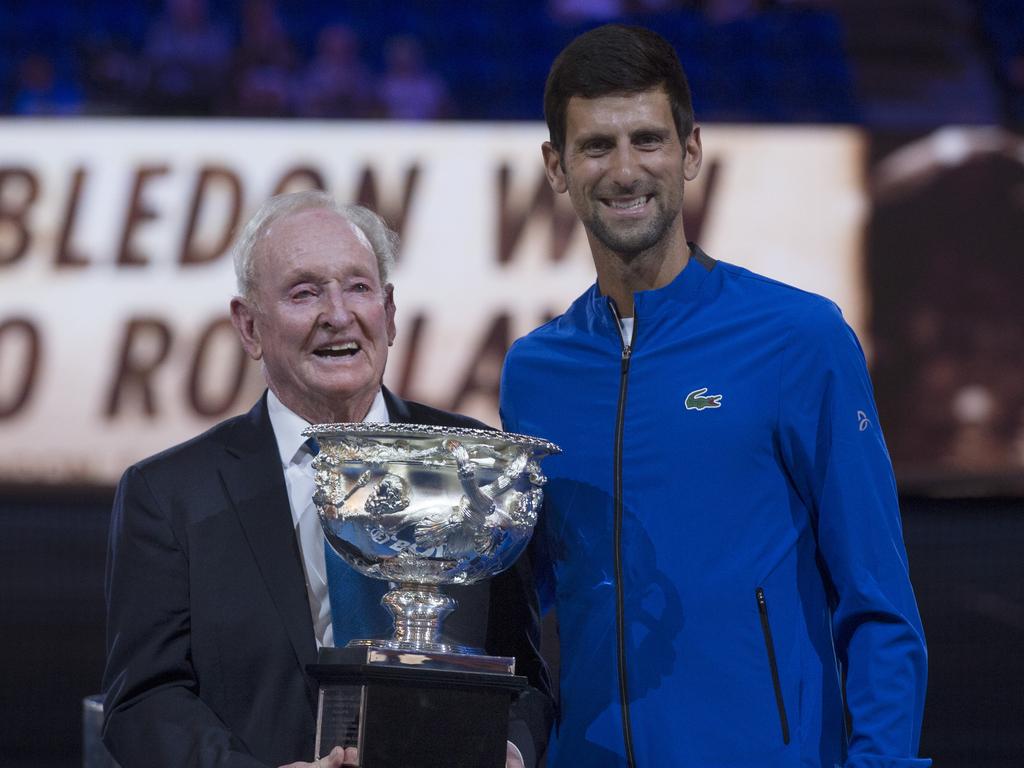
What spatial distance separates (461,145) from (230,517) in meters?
4.03

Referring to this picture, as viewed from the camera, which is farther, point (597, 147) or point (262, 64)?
point (262, 64)

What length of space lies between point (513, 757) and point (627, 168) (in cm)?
71

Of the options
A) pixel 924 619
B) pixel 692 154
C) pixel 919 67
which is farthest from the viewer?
pixel 919 67

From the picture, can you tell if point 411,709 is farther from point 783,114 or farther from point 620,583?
point 783,114

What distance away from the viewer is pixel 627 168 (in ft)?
5.72

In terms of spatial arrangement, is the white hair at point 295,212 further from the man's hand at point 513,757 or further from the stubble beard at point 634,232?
the man's hand at point 513,757

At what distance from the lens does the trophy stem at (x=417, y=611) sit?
1.59 meters

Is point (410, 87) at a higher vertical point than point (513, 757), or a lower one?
higher

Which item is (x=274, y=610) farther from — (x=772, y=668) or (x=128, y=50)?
(x=128, y=50)

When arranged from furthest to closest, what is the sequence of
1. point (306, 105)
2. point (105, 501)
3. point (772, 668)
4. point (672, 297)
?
point (306, 105)
point (105, 501)
point (672, 297)
point (772, 668)

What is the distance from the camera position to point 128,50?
6.00 m

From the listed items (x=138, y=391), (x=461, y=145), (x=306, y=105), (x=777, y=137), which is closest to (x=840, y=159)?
(x=777, y=137)

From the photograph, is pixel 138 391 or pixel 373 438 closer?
pixel 373 438

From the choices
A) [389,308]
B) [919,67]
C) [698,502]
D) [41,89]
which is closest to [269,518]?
[389,308]
